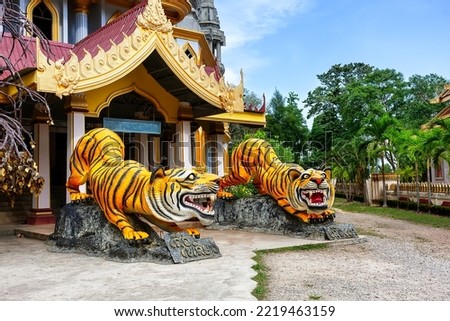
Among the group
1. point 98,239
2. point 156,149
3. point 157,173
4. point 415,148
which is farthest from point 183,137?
point 415,148

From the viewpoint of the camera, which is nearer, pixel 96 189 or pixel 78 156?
pixel 96 189

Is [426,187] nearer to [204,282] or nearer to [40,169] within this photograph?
[40,169]

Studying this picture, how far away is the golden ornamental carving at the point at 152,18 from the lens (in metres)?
9.94

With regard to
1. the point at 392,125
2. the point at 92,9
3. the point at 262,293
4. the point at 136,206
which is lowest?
the point at 262,293

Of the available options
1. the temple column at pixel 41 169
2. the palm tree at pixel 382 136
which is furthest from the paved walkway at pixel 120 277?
the palm tree at pixel 382 136

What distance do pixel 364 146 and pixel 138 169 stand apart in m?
16.1

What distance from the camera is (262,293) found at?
5.21 m

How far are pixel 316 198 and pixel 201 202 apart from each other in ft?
10.7

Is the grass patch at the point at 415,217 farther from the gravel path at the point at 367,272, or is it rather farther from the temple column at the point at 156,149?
the temple column at the point at 156,149

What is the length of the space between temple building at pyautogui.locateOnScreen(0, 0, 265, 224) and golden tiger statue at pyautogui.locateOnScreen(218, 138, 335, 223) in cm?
115

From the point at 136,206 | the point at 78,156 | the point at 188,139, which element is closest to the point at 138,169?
the point at 136,206

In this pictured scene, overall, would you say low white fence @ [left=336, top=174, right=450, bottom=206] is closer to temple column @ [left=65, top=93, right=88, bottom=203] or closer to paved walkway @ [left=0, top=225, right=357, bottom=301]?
paved walkway @ [left=0, top=225, right=357, bottom=301]

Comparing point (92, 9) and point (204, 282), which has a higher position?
point (92, 9)

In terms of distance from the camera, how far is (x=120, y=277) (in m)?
6.12
